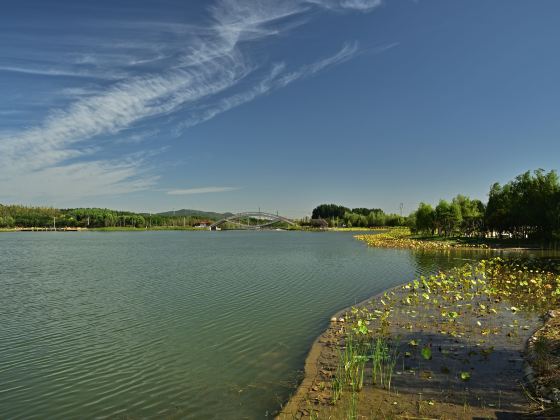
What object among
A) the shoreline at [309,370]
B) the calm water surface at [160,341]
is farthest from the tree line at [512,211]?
the shoreline at [309,370]

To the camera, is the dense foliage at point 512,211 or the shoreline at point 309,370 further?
the dense foliage at point 512,211

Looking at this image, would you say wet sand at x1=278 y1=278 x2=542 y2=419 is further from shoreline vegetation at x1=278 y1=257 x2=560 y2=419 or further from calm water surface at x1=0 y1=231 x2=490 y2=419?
calm water surface at x1=0 y1=231 x2=490 y2=419

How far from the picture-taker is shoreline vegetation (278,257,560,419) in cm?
843

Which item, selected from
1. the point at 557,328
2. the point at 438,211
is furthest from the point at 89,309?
the point at 438,211

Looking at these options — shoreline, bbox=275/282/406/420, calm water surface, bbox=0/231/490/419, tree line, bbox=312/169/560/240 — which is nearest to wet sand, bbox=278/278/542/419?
shoreline, bbox=275/282/406/420

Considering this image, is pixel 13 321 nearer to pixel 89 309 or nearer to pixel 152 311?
pixel 89 309

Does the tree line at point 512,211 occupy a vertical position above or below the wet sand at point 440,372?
above

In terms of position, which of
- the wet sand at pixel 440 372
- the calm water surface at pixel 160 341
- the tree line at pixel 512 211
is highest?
the tree line at pixel 512 211

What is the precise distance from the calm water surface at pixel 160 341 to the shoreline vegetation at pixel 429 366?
3.29 ft

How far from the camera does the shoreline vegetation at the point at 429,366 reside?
27.7 feet

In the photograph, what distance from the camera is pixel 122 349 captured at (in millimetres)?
13375

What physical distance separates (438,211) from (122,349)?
81.8 meters

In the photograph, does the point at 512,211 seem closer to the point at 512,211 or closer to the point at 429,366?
the point at 512,211

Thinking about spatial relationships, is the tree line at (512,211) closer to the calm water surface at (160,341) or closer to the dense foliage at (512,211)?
the dense foliage at (512,211)
